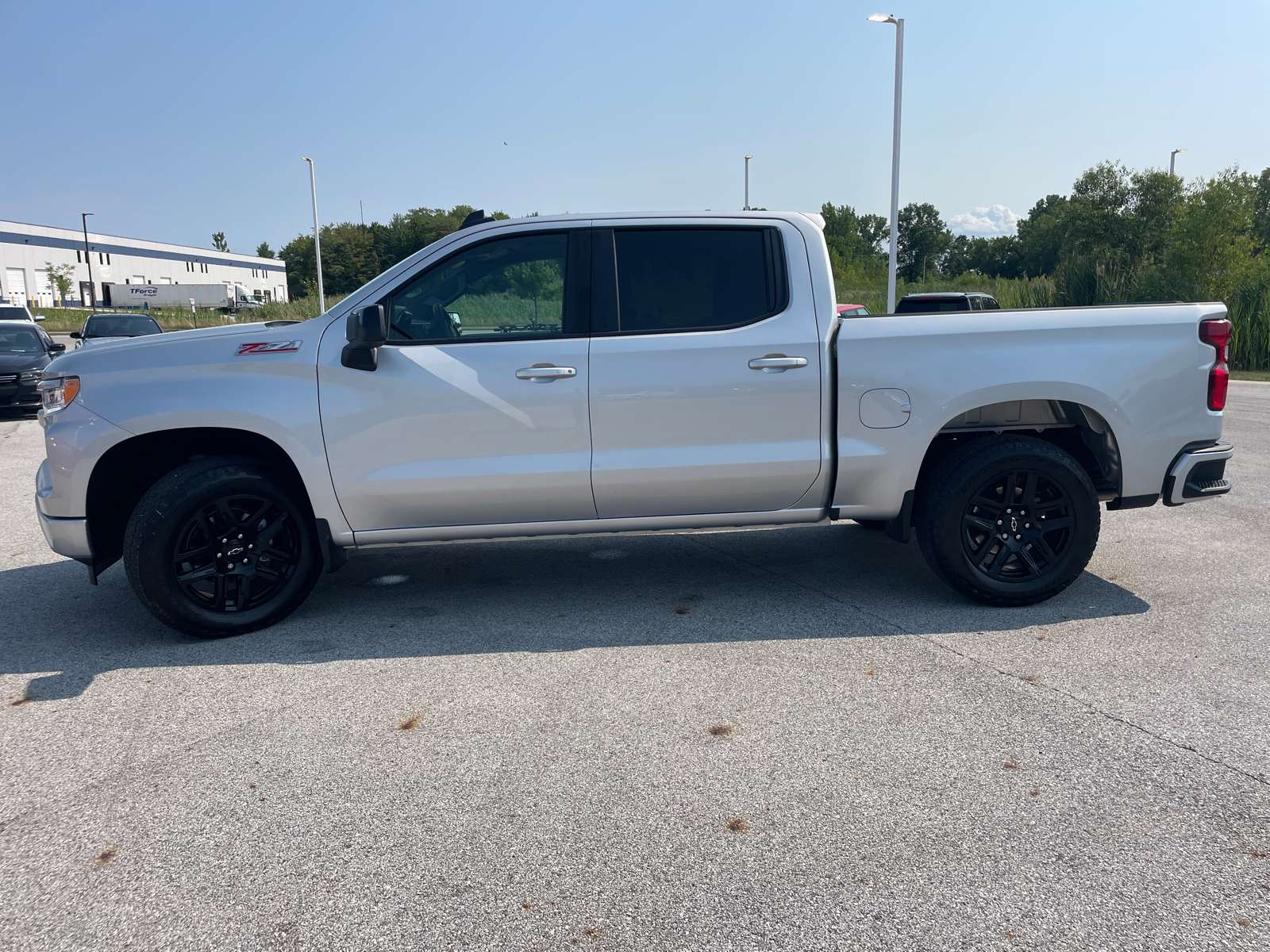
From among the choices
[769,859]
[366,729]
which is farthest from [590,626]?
[769,859]

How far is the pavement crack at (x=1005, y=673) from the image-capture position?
10.7 feet

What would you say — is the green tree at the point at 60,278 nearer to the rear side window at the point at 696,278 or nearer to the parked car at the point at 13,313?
the parked car at the point at 13,313

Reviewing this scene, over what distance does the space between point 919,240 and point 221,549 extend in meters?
112

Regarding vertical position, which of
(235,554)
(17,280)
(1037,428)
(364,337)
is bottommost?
(235,554)

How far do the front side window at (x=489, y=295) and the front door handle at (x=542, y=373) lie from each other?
21 cm

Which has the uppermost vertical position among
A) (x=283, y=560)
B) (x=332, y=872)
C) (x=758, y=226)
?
(x=758, y=226)

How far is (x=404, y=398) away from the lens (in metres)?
4.63

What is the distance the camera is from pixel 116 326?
766 inches

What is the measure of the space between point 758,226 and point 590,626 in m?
2.31

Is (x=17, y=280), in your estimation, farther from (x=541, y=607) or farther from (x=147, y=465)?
(x=541, y=607)

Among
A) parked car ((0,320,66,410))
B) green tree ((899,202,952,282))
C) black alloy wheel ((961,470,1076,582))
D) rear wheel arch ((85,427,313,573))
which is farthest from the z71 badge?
green tree ((899,202,952,282))

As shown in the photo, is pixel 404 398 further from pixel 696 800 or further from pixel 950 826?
pixel 950 826

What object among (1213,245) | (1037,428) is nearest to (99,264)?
(1213,245)

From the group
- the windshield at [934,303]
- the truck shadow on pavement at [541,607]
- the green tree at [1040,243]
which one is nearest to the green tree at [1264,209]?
the green tree at [1040,243]
